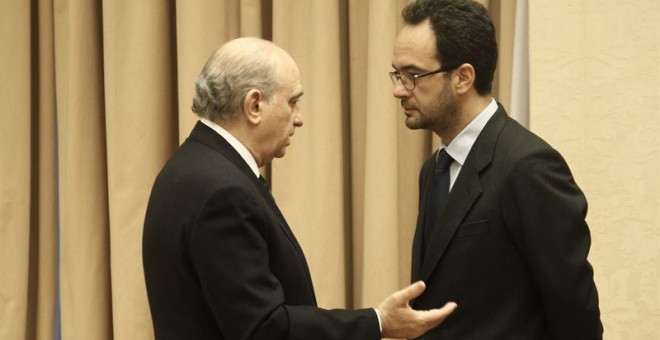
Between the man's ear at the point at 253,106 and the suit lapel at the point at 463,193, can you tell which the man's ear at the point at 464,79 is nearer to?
the suit lapel at the point at 463,193

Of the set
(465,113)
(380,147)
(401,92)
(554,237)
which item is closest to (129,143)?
(380,147)

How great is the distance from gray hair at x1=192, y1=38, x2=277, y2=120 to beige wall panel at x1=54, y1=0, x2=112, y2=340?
1.49 metres

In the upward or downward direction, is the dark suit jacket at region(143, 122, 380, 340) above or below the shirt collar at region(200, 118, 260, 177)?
below

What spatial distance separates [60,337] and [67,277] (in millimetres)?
284

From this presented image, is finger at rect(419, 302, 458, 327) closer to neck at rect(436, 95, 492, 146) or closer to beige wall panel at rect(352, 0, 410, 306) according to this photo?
neck at rect(436, 95, 492, 146)

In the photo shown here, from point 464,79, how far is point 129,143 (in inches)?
59.5

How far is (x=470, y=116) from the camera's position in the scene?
7.15 ft

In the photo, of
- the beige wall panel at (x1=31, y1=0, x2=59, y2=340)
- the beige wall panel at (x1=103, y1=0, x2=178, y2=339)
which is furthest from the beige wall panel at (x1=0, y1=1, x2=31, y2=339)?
the beige wall panel at (x1=103, y1=0, x2=178, y2=339)

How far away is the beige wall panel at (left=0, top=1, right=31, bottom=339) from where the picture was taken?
132 inches

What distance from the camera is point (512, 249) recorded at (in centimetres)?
200

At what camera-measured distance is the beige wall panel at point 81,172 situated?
330cm

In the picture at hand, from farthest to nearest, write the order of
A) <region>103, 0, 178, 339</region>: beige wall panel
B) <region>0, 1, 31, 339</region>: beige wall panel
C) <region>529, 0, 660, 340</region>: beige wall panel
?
<region>0, 1, 31, 339</region>: beige wall panel → <region>103, 0, 178, 339</region>: beige wall panel → <region>529, 0, 660, 340</region>: beige wall panel

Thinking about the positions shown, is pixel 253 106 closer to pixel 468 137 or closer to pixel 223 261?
pixel 223 261

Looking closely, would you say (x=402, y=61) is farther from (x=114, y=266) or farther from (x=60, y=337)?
(x=60, y=337)
